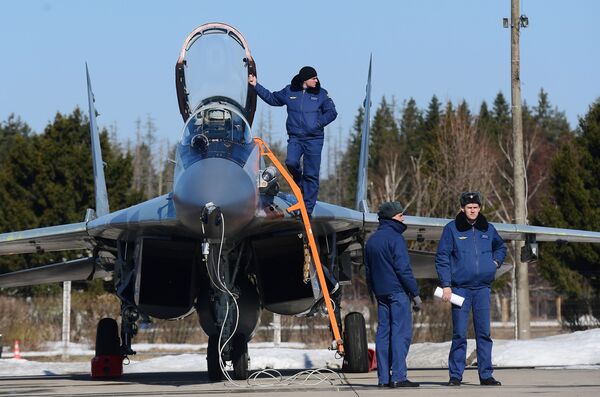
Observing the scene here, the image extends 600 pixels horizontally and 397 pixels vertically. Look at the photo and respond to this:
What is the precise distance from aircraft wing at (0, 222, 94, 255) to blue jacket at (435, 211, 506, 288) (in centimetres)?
474

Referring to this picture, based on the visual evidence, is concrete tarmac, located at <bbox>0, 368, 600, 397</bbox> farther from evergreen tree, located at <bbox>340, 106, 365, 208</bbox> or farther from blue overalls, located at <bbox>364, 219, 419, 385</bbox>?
evergreen tree, located at <bbox>340, 106, 365, 208</bbox>

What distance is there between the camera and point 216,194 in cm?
936

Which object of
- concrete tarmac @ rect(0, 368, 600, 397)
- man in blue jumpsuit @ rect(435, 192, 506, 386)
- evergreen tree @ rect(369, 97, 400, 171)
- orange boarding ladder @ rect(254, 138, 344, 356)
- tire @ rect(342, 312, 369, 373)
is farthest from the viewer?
evergreen tree @ rect(369, 97, 400, 171)

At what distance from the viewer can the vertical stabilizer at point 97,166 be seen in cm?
1505

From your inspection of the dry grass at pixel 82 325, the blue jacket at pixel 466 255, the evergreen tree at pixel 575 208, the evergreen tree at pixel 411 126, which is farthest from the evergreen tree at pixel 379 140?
the blue jacket at pixel 466 255

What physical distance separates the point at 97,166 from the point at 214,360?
18.0 feet

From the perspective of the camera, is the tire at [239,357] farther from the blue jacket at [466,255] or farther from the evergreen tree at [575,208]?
the evergreen tree at [575,208]

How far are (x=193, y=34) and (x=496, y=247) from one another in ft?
13.7

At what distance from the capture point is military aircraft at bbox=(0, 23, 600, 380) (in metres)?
9.84

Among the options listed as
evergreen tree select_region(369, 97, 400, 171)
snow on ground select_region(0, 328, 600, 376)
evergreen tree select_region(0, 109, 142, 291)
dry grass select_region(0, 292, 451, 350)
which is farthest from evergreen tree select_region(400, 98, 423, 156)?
snow on ground select_region(0, 328, 600, 376)

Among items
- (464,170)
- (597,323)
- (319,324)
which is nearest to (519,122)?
(319,324)

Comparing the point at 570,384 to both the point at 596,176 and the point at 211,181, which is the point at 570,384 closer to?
the point at 211,181

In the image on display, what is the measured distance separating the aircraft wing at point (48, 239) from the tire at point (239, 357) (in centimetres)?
272

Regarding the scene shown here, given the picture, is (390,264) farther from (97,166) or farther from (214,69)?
(97,166)
